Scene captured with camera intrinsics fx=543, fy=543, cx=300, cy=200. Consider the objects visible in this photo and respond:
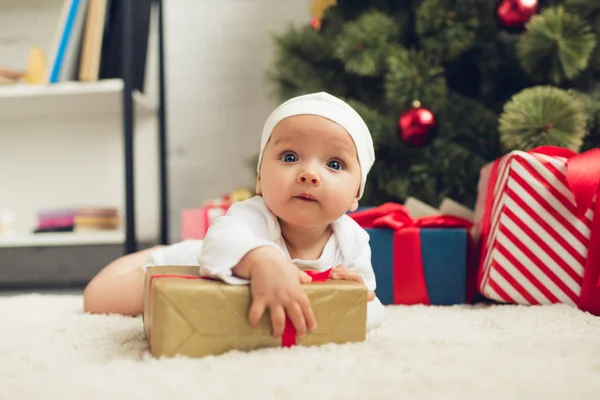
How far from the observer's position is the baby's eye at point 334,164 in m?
0.69

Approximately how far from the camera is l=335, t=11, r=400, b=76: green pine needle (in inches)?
50.5

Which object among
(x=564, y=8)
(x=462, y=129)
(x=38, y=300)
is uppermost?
(x=564, y=8)

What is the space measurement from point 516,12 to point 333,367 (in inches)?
38.3

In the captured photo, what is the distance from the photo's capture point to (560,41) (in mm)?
1139

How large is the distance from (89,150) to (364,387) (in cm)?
156

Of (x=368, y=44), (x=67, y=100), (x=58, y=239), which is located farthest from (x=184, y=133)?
(x=368, y=44)

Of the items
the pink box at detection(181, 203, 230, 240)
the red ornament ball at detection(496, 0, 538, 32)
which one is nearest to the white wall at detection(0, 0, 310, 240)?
the pink box at detection(181, 203, 230, 240)

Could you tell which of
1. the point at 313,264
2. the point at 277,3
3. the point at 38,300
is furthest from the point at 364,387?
the point at 277,3

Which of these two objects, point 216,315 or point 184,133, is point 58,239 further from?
point 216,315

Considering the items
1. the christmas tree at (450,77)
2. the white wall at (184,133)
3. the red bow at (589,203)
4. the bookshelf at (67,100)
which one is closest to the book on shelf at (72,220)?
the white wall at (184,133)

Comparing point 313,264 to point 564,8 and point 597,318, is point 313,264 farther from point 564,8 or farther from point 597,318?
point 564,8

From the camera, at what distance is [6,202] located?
182 centimetres

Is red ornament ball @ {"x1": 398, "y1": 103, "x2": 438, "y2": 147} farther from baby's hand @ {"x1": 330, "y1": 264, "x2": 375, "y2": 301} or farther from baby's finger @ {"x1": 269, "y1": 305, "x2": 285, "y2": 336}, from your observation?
baby's finger @ {"x1": 269, "y1": 305, "x2": 285, "y2": 336}

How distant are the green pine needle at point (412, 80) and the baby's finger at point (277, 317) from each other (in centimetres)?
82
